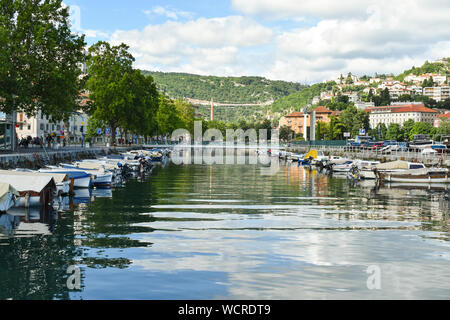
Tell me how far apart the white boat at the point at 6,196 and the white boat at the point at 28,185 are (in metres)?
1.30

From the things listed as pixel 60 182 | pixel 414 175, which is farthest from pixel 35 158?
pixel 414 175

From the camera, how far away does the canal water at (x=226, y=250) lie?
45.0 feet

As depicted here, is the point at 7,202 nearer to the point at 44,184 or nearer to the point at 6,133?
the point at 44,184

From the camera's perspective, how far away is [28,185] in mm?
29203

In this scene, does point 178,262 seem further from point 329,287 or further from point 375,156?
point 375,156

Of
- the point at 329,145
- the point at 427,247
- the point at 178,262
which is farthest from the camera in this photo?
the point at 329,145

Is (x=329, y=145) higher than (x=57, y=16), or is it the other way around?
(x=57, y=16)

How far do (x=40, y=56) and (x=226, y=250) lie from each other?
43.7m

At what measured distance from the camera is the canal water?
45.0 ft

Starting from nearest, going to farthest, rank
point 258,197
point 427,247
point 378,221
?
point 427,247 → point 378,221 → point 258,197

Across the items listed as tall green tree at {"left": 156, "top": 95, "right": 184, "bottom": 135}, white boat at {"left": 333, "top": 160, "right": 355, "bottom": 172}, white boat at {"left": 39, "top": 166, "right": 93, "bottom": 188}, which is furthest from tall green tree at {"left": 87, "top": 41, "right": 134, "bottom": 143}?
white boat at {"left": 39, "top": 166, "right": 93, "bottom": 188}
